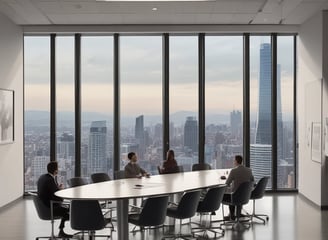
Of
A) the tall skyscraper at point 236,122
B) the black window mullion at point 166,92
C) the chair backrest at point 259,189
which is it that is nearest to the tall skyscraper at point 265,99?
the tall skyscraper at point 236,122

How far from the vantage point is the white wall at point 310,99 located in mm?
9516

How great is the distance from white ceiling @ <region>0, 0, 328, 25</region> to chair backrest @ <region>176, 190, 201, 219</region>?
396cm

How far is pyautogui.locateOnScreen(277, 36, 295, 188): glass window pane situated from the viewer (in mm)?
11719

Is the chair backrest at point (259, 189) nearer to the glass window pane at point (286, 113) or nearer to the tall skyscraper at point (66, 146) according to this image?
the glass window pane at point (286, 113)

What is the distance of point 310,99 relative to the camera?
33.8 feet

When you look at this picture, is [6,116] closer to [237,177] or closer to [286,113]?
[237,177]

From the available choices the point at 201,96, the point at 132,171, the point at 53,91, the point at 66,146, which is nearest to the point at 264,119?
the point at 201,96

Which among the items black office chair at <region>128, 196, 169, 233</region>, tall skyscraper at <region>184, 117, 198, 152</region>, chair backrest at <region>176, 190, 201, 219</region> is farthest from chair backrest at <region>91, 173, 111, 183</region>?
tall skyscraper at <region>184, 117, 198, 152</region>

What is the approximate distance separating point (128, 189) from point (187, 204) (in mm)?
835

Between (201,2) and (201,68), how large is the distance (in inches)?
114

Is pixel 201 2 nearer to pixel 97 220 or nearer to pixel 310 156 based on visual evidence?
pixel 310 156

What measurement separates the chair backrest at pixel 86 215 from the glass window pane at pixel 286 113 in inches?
271

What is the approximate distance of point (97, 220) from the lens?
5.85 m

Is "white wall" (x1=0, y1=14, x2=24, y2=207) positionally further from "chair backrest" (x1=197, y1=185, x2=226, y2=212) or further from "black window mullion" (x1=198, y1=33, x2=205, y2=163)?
"chair backrest" (x1=197, y1=185, x2=226, y2=212)
